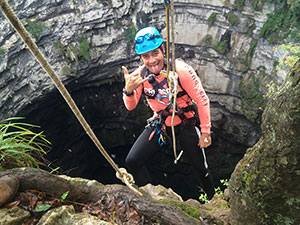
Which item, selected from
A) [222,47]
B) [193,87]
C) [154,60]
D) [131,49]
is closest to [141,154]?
[193,87]

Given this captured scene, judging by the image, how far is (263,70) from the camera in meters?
10.4

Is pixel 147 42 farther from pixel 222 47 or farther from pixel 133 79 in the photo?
pixel 222 47

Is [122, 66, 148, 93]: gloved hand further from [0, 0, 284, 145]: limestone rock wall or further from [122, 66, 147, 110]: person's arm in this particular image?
[0, 0, 284, 145]: limestone rock wall

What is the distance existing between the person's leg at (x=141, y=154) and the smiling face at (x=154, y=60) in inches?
47.3

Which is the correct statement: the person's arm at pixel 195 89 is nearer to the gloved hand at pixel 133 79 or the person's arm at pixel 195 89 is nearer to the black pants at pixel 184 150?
the black pants at pixel 184 150

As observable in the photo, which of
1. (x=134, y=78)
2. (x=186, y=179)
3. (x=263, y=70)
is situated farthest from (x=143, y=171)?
(x=186, y=179)

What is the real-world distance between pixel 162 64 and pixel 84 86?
1118cm

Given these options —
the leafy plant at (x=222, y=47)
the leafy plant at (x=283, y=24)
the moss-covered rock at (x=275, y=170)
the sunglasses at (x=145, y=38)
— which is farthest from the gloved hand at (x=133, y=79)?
the leafy plant at (x=222, y=47)

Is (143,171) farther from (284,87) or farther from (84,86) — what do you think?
(84,86)

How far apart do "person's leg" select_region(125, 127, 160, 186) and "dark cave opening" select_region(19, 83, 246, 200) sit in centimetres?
964

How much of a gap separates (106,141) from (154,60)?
12.9 meters

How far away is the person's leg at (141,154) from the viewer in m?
3.74

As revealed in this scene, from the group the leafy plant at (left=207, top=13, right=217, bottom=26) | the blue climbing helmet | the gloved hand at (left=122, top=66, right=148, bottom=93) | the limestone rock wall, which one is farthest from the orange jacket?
the leafy plant at (left=207, top=13, right=217, bottom=26)

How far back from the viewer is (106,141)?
1528cm
